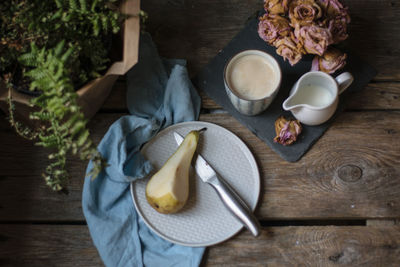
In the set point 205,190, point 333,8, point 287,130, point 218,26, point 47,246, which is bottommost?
point 47,246

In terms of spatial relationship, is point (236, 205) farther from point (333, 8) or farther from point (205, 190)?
point (333, 8)

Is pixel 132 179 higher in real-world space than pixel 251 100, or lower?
lower

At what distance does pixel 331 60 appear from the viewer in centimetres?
83

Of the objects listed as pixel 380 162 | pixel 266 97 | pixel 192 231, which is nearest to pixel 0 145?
pixel 192 231

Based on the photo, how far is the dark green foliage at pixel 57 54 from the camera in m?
0.64

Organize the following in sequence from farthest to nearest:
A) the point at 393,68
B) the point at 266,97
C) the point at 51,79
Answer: the point at 393,68 → the point at 266,97 → the point at 51,79

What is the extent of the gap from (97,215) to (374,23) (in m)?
0.75

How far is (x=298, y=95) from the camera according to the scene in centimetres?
84

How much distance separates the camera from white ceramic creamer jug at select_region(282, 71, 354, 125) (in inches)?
31.4

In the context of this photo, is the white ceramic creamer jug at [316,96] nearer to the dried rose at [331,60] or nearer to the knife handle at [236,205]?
the dried rose at [331,60]

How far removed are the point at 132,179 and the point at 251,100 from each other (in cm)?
29

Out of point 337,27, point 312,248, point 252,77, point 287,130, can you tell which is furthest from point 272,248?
point 337,27

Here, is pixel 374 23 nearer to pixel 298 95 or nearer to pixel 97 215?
pixel 298 95

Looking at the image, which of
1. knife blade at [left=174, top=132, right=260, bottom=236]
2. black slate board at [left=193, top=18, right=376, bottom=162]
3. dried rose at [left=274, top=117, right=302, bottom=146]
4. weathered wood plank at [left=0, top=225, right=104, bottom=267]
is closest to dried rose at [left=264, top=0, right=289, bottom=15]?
black slate board at [left=193, top=18, right=376, bottom=162]
